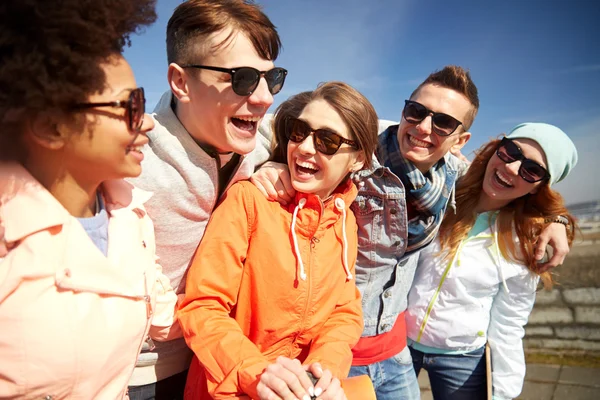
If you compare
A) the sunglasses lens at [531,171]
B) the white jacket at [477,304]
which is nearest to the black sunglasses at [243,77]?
the white jacket at [477,304]

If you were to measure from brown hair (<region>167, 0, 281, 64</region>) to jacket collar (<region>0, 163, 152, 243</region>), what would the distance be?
2.97ft

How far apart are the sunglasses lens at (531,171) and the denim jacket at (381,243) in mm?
492

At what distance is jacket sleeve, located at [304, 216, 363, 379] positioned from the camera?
1819 millimetres

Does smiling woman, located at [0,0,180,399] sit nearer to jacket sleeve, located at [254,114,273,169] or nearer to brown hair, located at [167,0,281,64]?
brown hair, located at [167,0,281,64]

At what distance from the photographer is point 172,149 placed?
182 cm

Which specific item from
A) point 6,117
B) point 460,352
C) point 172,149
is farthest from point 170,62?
point 460,352

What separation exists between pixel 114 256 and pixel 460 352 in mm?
2522

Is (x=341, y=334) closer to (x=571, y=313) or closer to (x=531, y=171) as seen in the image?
(x=531, y=171)

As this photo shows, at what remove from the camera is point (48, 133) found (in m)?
1.24

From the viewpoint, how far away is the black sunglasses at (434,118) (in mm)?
2525

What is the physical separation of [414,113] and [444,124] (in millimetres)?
199

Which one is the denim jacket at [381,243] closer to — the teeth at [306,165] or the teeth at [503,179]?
the teeth at [503,179]

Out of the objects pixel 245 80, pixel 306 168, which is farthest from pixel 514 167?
pixel 245 80

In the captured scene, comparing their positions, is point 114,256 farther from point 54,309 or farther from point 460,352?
point 460,352
